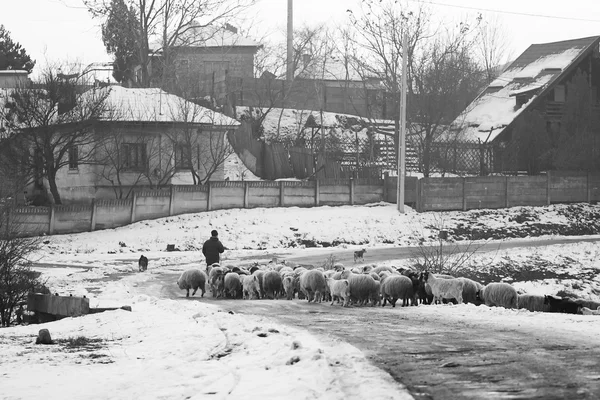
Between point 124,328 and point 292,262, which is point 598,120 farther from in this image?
point 124,328

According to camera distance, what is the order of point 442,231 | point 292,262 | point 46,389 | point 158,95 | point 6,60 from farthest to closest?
1. point 6,60
2. point 158,95
3. point 442,231
4. point 292,262
5. point 46,389

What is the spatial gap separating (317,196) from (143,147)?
30.6ft

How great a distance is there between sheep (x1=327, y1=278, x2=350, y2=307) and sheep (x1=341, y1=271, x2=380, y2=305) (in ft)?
0.36

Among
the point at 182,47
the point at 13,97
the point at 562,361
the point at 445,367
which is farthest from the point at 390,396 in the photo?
the point at 182,47

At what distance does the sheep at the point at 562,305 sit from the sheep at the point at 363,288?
401 centimetres

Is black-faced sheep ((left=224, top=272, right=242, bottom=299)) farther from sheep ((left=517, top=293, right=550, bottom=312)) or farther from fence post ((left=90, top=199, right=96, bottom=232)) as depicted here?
fence post ((left=90, top=199, right=96, bottom=232))

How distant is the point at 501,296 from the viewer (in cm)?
2139

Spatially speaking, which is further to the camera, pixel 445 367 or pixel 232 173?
pixel 232 173

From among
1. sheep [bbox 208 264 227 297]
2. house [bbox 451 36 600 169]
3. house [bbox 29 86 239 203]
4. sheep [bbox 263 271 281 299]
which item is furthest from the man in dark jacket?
house [bbox 451 36 600 169]

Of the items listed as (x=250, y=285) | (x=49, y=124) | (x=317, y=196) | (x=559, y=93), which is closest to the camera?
(x=250, y=285)

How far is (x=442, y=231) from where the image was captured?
41.7 m

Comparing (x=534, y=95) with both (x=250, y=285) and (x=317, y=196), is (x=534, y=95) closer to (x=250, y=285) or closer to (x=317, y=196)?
(x=317, y=196)

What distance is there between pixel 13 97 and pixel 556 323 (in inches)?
1340

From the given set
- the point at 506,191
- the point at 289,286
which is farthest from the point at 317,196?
the point at 289,286
